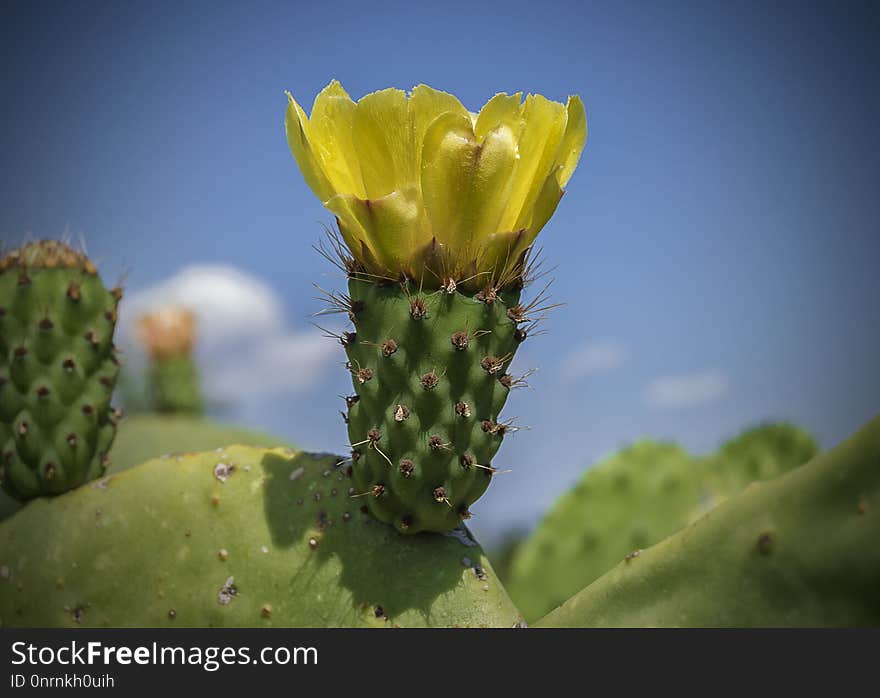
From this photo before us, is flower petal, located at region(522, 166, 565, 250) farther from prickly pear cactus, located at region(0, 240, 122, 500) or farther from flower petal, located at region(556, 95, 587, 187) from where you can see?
prickly pear cactus, located at region(0, 240, 122, 500)

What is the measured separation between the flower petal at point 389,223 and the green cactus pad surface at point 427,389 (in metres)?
0.03

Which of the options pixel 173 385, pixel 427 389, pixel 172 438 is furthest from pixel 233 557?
pixel 173 385

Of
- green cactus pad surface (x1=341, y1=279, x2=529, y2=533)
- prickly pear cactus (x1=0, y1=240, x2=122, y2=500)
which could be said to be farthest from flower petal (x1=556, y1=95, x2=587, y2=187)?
prickly pear cactus (x1=0, y1=240, x2=122, y2=500)

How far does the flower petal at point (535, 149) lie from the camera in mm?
801

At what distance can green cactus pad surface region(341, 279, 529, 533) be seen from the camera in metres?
0.79

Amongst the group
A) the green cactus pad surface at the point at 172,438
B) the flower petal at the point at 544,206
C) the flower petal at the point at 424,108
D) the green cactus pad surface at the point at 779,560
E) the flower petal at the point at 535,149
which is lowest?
the green cactus pad surface at the point at 779,560

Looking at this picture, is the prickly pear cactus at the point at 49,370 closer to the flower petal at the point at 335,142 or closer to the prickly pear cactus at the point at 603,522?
the flower petal at the point at 335,142

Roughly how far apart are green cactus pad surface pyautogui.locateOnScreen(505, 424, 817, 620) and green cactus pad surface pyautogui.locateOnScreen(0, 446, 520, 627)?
712 millimetres

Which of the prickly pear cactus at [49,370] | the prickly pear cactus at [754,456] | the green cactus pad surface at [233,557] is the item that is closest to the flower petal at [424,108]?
the green cactus pad surface at [233,557]

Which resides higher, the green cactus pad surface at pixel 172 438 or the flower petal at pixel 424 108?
the green cactus pad surface at pixel 172 438

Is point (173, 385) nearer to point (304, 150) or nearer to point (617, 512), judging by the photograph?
point (617, 512)

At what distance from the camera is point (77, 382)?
1.09 m

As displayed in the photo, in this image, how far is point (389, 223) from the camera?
2.57 feet
